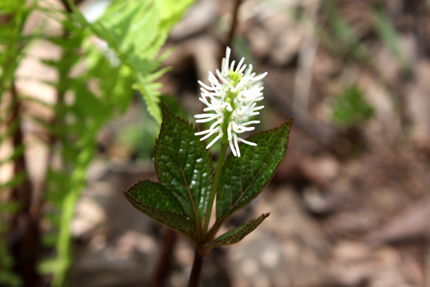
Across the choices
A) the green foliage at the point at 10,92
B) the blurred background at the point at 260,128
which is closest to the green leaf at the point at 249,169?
the blurred background at the point at 260,128

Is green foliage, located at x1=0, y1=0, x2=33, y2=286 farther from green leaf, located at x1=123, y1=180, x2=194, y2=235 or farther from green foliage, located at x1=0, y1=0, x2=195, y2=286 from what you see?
green leaf, located at x1=123, y1=180, x2=194, y2=235

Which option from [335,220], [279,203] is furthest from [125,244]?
[335,220]

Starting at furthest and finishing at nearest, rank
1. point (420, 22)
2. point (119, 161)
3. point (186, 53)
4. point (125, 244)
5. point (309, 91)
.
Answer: point (420, 22), point (309, 91), point (186, 53), point (119, 161), point (125, 244)

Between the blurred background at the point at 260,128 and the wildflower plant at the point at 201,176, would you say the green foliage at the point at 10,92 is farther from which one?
the wildflower plant at the point at 201,176

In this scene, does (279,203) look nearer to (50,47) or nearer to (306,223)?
(306,223)

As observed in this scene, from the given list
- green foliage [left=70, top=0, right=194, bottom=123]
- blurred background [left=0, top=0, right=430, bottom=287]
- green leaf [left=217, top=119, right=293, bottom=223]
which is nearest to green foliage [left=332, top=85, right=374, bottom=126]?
blurred background [left=0, top=0, right=430, bottom=287]

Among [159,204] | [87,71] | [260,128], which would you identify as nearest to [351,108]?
[260,128]

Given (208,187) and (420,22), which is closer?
(208,187)
